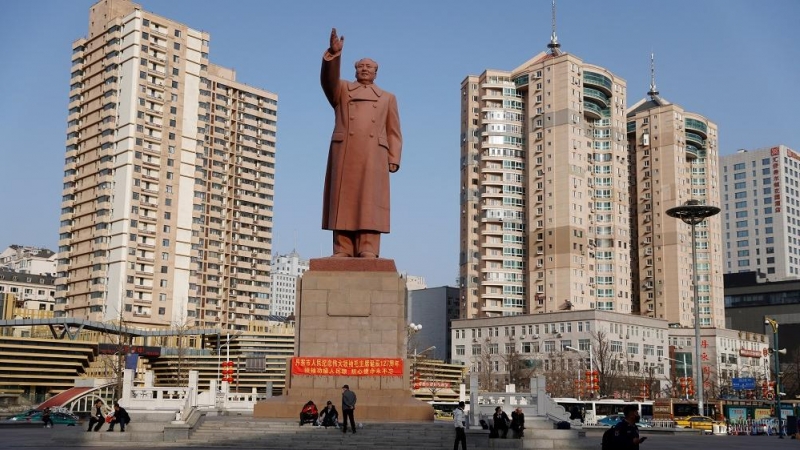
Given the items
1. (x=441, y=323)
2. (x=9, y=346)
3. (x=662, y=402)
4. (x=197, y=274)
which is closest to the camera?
(x=662, y=402)

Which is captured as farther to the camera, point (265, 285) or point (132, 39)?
point (265, 285)

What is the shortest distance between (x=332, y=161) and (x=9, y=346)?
141ft

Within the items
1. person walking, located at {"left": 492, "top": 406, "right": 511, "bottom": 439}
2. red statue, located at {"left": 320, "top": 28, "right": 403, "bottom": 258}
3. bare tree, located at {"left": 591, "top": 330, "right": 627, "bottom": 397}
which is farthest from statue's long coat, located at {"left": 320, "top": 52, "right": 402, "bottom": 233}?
bare tree, located at {"left": 591, "top": 330, "right": 627, "bottom": 397}

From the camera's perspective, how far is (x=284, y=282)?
632ft

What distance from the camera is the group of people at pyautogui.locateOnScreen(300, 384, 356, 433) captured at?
2072cm

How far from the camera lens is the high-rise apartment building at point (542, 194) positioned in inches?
3337

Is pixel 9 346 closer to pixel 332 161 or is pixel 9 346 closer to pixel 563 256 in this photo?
pixel 332 161

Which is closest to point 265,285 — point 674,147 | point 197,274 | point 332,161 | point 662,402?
point 197,274

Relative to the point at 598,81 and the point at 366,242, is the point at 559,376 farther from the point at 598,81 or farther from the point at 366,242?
the point at 366,242

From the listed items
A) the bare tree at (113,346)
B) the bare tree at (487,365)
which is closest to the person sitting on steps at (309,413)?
the bare tree at (113,346)

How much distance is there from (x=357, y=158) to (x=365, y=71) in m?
2.76

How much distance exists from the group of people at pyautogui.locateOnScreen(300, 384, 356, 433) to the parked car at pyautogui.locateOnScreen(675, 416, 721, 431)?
31.3 metres

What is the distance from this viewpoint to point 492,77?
89312 mm

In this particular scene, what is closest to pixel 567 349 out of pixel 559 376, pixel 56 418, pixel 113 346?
pixel 559 376
